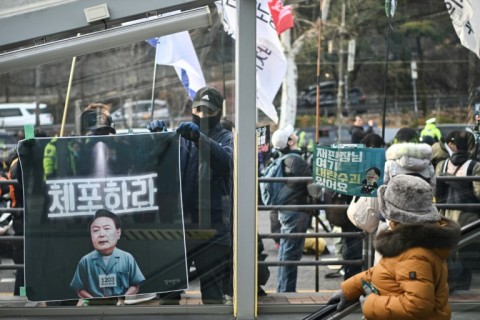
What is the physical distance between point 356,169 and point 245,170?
1.17 m

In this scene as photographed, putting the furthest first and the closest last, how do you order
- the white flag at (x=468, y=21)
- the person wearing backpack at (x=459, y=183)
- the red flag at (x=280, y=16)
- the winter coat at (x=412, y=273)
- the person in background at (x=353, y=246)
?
1. the red flag at (x=280, y=16)
2. the white flag at (x=468, y=21)
3. the person wearing backpack at (x=459, y=183)
4. the person in background at (x=353, y=246)
5. the winter coat at (x=412, y=273)

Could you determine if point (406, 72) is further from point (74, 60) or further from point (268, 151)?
point (74, 60)

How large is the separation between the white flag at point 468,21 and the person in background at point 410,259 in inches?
176

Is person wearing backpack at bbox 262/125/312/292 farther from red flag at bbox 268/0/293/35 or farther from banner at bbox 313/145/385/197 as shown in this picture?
red flag at bbox 268/0/293/35

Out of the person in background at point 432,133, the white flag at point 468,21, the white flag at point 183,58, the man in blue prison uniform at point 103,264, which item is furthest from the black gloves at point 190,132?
the person in background at point 432,133

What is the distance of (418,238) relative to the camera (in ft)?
13.9

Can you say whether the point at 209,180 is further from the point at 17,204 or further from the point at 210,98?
the point at 17,204

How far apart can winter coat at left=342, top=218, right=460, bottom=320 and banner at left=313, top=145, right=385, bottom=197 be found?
8.83 ft

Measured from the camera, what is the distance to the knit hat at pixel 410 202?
430 cm

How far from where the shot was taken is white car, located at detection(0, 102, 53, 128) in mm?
6789

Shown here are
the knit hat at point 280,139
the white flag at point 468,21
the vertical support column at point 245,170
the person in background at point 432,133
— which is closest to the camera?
the vertical support column at point 245,170

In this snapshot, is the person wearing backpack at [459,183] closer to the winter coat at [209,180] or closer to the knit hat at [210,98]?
the winter coat at [209,180]

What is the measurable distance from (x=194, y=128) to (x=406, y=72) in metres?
17.3

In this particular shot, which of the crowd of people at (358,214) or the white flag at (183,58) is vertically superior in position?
the white flag at (183,58)
